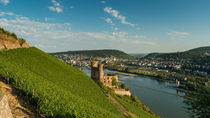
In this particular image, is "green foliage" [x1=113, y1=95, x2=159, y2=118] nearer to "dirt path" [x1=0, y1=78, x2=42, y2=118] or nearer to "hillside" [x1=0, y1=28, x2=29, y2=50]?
"dirt path" [x1=0, y1=78, x2=42, y2=118]

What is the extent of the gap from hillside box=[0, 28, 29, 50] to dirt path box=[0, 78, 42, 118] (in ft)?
30.0

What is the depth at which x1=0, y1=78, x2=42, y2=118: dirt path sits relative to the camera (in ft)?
18.7

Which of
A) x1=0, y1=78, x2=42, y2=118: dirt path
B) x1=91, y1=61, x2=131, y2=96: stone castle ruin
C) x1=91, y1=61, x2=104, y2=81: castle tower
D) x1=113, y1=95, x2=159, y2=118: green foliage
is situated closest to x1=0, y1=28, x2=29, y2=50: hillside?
x1=0, y1=78, x2=42, y2=118: dirt path

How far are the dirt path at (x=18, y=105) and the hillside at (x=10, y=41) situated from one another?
30.0 feet

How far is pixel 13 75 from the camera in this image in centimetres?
845

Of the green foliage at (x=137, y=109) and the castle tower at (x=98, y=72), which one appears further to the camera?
the castle tower at (x=98, y=72)

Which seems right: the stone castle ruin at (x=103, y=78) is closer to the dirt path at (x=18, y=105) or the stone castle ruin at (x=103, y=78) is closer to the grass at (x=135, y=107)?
the grass at (x=135, y=107)

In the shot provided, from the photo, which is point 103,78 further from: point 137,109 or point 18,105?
point 18,105

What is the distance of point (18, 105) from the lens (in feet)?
20.5

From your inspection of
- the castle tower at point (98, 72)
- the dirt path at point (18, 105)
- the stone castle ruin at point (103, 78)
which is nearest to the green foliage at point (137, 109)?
the stone castle ruin at point (103, 78)

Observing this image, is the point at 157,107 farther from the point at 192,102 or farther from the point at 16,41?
the point at 16,41

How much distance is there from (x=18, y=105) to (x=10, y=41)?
41.0 feet

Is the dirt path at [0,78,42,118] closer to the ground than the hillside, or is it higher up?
closer to the ground

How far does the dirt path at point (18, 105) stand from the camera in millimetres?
5703
